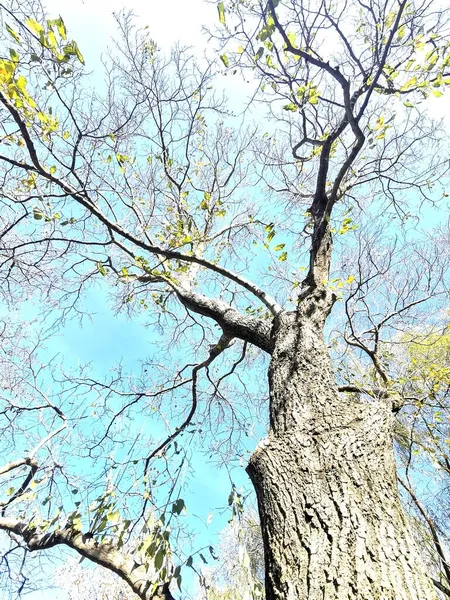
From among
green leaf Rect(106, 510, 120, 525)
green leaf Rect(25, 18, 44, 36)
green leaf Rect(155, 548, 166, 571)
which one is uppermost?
green leaf Rect(25, 18, 44, 36)

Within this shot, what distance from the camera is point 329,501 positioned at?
4.08 feet

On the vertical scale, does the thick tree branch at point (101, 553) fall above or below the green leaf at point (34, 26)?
below

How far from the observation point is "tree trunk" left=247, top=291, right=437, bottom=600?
1042mm

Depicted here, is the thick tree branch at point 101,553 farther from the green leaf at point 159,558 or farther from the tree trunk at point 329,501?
the tree trunk at point 329,501

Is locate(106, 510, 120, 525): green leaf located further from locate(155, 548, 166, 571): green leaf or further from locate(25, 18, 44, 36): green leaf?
locate(25, 18, 44, 36): green leaf

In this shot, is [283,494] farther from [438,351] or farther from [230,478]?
[438,351]

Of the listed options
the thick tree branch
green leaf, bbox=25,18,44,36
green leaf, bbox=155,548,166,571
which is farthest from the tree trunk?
green leaf, bbox=25,18,44,36

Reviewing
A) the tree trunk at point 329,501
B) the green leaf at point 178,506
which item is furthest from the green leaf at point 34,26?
the green leaf at point 178,506

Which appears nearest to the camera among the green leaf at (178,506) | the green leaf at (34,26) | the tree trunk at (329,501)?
the tree trunk at (329,501)

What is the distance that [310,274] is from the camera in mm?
2723

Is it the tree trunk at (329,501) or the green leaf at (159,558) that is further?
the green leaf at (159,558)

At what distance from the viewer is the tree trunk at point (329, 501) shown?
104cm

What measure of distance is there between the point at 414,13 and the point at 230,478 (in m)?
3.70

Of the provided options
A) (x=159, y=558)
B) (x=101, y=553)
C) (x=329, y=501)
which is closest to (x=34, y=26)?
(x=329, y=501)
